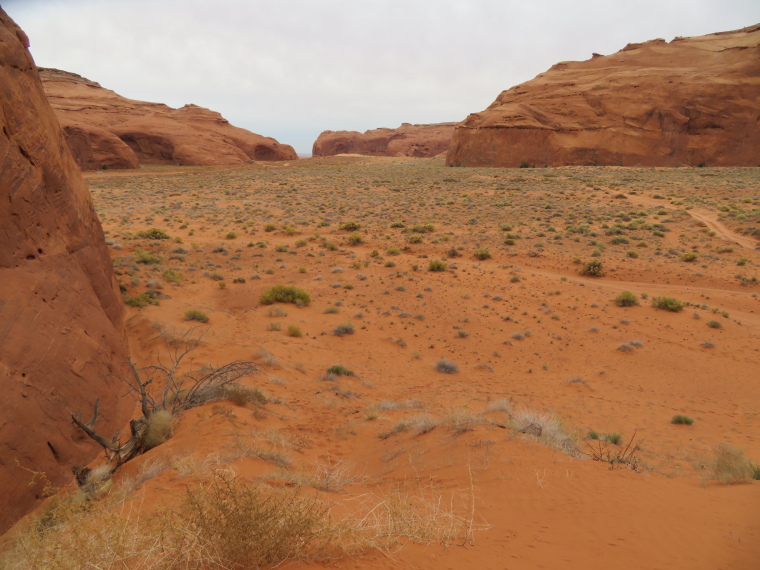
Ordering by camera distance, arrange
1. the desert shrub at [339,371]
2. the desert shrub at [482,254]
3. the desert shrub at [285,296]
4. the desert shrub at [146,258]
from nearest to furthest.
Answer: the desert shrub at [339,371] → the desert shrub at [285,296] → the desert shrub at [146,258] → the desert shrub at [482,254]

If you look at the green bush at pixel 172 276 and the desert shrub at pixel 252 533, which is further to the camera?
the green bush at pixel 172 276

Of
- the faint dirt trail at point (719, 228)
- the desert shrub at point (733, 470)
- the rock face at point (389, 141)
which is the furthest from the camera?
the rock face at point (389, 141)

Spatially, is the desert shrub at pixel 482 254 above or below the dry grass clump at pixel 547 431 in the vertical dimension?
above

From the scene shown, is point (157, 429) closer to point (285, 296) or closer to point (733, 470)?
point (733, 470)

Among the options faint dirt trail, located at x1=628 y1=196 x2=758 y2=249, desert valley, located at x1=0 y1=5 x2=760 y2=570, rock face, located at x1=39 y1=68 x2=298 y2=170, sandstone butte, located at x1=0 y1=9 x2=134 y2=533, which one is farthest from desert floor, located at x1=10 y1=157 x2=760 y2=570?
rock face, located at x1=39 y1=68 x2=298 y2=170

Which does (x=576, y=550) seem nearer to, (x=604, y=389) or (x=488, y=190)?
(x=604, y=389)

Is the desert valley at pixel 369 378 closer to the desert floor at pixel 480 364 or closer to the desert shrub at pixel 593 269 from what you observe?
the desert floor at pixel 480 364

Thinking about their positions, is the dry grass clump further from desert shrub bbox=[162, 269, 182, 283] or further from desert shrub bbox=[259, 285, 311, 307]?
desert shrub bbox=[162, 269, 182, 283]

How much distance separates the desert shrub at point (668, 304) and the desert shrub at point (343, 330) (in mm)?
9645

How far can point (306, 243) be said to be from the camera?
20203mm

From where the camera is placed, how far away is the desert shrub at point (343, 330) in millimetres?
12336

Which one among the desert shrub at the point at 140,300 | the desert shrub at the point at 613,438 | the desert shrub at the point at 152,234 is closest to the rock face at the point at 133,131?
the desert shrub at the point at 152,234

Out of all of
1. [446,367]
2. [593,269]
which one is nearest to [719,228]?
[593,269]

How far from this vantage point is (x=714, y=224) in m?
21.9
